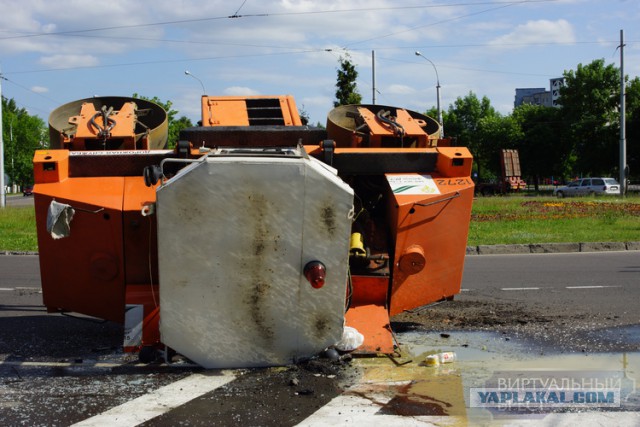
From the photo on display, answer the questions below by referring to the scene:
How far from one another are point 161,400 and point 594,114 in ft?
202

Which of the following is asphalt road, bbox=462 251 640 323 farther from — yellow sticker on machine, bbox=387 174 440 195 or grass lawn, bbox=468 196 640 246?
yellow sticker on machine, bbox=387 174 440 195

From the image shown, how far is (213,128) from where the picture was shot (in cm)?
693

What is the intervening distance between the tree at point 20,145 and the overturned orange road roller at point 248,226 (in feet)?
249

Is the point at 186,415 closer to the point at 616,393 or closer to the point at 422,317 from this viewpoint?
the point at 616,393

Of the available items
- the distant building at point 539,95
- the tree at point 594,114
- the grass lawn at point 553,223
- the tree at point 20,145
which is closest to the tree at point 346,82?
the grass lawn at point 553,223

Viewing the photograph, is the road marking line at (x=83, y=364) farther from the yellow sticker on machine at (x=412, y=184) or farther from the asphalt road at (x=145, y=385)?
the yellow sticker on machine at (x=412, y=184)

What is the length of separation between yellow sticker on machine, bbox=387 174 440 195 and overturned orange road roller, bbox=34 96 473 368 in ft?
0.05

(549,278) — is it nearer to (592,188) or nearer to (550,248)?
(550,248)

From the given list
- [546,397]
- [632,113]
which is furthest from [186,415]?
[632,113]

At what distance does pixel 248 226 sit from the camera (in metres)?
5.07

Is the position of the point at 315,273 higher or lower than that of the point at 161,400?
higher

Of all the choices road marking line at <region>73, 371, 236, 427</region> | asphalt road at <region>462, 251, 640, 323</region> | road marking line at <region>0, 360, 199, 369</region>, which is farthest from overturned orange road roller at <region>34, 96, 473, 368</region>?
asphalt road at <region>462, 251, 640, 323</region>

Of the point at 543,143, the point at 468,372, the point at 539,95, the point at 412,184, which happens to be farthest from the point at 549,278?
the point at 539,95

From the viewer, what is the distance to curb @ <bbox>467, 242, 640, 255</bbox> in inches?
620
